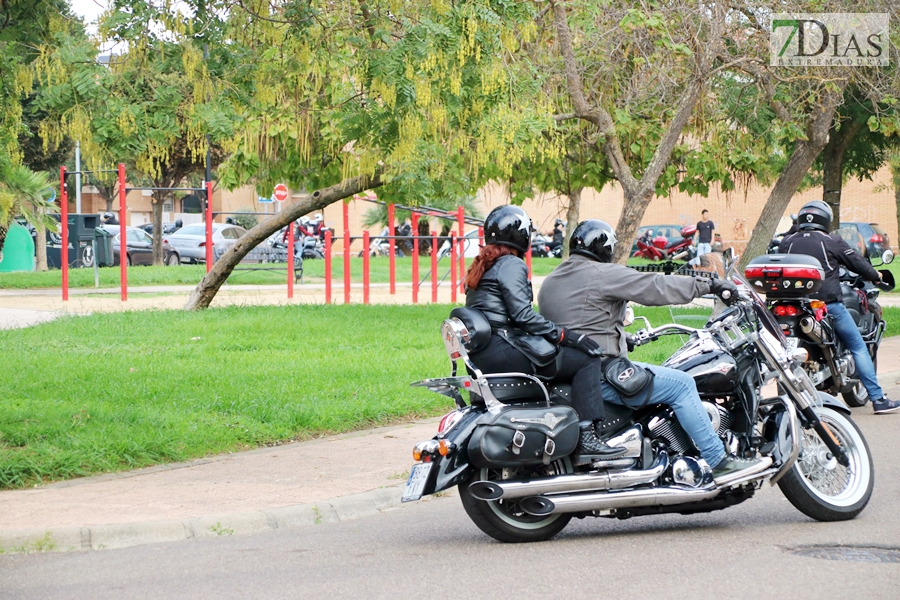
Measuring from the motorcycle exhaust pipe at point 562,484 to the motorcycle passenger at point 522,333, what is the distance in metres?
0.13

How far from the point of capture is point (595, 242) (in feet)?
20.4

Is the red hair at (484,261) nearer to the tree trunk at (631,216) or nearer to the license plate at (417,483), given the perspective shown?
the license plate at (417,483)

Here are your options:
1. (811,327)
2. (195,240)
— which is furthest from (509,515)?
(195,240)

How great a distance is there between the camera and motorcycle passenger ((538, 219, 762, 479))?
5996 mm

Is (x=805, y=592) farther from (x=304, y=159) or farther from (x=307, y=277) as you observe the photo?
(x=307, y=277)

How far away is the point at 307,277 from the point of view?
101 ft

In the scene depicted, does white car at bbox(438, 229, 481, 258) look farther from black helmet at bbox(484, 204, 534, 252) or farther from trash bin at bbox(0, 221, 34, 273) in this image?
black helmet at bbox(484, 204, 534, 252)

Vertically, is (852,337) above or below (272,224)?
below

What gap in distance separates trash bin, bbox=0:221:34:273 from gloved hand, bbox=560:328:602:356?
3098 centimetres

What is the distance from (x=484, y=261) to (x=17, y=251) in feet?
103

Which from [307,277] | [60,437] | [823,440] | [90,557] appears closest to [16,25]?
[60,437]

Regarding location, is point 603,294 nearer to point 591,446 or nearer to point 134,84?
point 591,446

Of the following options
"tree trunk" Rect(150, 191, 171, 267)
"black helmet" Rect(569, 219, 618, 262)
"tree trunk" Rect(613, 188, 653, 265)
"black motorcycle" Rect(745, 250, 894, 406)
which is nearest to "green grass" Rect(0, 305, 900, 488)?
"black motorcycle" Rect(745, 250, 894, 406)

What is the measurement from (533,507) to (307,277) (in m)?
25.4
